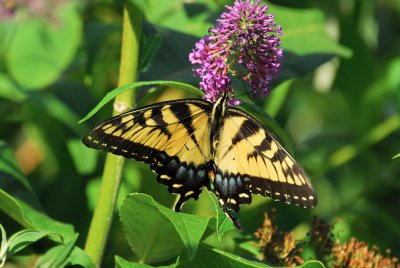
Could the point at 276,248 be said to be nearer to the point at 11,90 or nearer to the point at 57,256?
the point at 57,256

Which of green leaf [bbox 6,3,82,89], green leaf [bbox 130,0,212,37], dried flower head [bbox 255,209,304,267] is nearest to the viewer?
dried flower head [bbox 255,209,304,267]

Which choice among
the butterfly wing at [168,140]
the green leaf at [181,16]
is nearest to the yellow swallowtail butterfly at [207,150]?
the butterfly wing at [168,140]

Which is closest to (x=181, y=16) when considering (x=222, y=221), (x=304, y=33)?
(x=304, y=33)

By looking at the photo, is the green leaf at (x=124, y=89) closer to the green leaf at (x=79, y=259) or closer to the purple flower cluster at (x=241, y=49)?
the purple flower cluster at (x=241, y=49)

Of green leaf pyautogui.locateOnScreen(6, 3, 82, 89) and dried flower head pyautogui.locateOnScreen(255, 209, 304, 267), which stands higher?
green leaf pyautogui.locateOnScreen(6, 3, 82, 89)

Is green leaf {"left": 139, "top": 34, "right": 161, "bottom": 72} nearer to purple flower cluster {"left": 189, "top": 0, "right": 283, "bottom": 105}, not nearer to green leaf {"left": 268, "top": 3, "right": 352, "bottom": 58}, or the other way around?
purple flower cluster {"left": 189, "top": 0, "right": 283, "bottom": 105}

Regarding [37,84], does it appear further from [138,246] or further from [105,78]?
[138,246]

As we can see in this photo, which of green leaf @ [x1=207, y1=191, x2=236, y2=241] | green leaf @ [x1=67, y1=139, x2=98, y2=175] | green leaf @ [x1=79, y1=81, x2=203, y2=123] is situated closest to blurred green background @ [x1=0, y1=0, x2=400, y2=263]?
green leaf @ [x1=67, y1=139, x2=98, y2=175]

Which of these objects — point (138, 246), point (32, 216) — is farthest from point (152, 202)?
point (32, 216)
